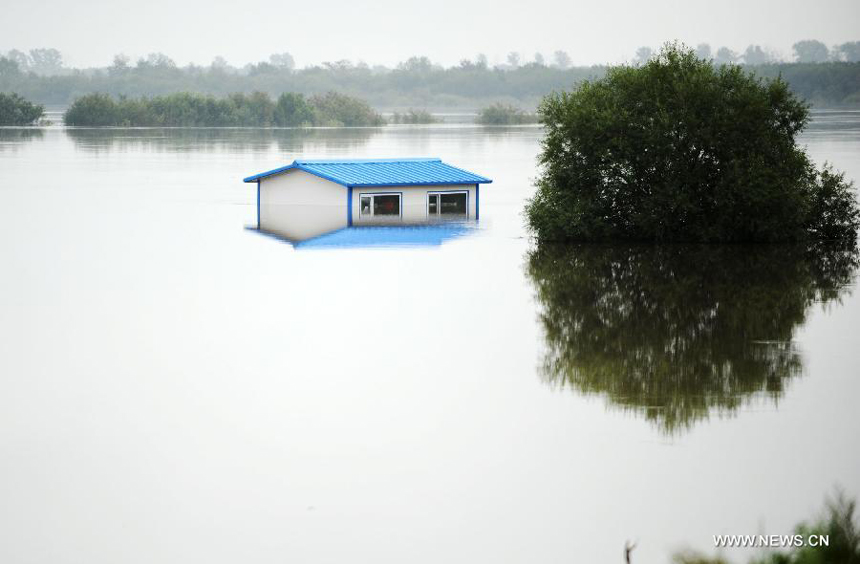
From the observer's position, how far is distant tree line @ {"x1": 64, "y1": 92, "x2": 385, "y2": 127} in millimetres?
109688

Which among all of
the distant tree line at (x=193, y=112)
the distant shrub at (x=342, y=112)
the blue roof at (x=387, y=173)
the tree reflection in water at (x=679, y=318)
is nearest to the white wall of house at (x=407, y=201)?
the blue roof at (x=387, y=173)

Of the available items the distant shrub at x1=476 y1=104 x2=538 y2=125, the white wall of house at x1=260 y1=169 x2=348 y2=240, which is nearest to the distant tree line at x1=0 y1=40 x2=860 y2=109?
the distant shrub at x1=476 y1=104 x2=538 y2=125

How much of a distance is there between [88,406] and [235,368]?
272cm

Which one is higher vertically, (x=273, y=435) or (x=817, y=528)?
(x=817, y=528)

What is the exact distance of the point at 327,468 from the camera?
47.9 feet

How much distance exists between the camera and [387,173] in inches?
1469

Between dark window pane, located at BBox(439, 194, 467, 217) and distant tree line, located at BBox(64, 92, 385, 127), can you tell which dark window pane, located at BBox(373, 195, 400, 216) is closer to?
dark window pane, located at BBox(439, 194, 467, 217)

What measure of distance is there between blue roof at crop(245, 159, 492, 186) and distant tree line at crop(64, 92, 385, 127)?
243 ft

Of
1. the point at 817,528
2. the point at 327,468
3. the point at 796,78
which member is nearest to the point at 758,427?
the point at 327,468

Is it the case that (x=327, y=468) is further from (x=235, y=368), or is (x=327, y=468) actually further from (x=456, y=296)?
(x=456, y=296)

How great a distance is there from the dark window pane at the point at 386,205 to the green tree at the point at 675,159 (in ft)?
15.4

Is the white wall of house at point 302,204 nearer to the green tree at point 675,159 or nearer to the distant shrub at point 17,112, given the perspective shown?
the green tree at point 675,159

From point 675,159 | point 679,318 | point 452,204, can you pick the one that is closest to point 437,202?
point 452,204

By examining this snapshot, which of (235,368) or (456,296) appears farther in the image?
(456,296)
